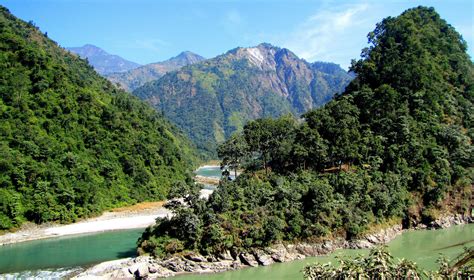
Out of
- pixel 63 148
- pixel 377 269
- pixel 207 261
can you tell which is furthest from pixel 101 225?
pixel 377 269

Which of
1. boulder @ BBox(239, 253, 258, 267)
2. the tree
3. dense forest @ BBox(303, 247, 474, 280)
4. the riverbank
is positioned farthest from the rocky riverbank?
dense forest @ BBox(303, 247, 474, 280)

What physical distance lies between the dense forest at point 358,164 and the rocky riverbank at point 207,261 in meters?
0.93

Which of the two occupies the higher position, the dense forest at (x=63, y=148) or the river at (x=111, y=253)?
the dense forest at (x=63, y=148)

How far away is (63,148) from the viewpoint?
7188cm

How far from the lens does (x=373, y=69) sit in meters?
72.7

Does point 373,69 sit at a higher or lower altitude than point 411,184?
higher

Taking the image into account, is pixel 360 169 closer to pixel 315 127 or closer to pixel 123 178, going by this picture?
pixel 315 127

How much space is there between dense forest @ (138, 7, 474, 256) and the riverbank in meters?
11.0

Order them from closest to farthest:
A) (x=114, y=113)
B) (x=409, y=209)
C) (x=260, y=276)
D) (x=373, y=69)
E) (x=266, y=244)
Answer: (x=260, y=276)
(x=266, y=244)
(x=409, y=209)
(x=373, y=69)
(x=114, y=113)

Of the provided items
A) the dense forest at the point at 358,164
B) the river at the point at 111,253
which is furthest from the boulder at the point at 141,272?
the river at the point at 111,253

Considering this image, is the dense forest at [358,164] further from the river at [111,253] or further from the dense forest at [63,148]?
the dense forest at [63,148]

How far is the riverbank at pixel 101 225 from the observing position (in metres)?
58.2

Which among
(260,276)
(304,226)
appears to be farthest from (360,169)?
(260,276)

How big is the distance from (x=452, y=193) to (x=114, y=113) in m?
64.3
